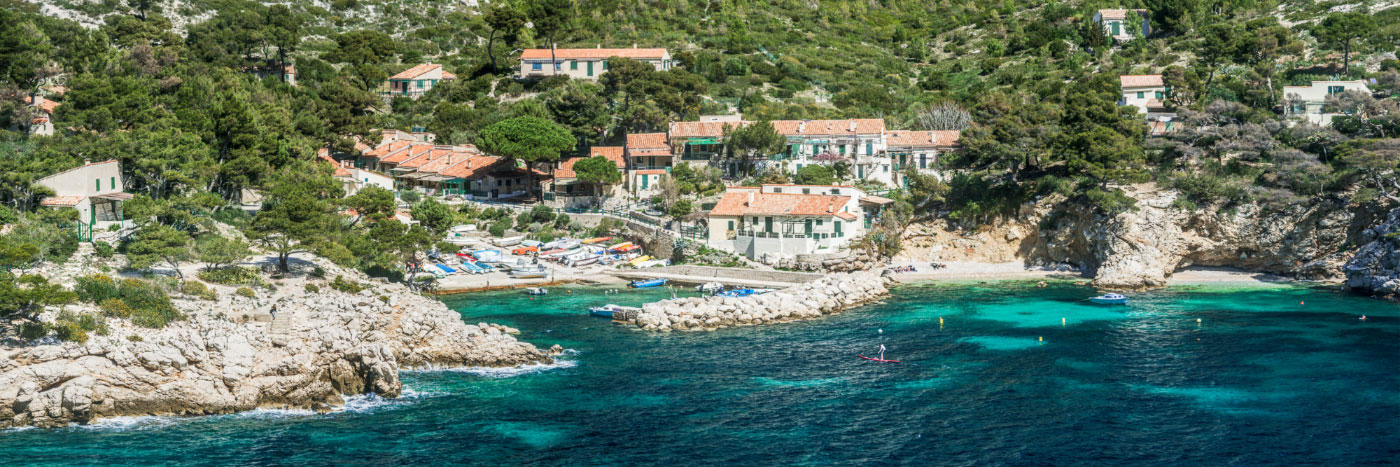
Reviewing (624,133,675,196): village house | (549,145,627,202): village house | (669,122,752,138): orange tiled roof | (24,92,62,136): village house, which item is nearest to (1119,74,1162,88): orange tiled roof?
(669,122,752,138): orange tiled roof

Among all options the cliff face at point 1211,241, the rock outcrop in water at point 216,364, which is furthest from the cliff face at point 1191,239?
the rock outcrop in water at point 216,364

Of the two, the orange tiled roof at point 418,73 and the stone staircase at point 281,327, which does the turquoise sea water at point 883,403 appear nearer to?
the stone staircase at point 281,327

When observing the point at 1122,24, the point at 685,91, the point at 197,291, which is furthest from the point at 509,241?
the point at 1122,24

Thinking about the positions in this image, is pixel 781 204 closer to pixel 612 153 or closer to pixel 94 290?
pixel 612 153

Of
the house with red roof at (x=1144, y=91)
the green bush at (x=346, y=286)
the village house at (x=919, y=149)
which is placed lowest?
the green bush at (x=346, y=286)

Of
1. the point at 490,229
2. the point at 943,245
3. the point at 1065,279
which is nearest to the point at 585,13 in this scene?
the point at 490,229

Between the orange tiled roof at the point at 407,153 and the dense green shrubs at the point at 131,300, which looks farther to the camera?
the orange tiled roof at the point at 407,153
